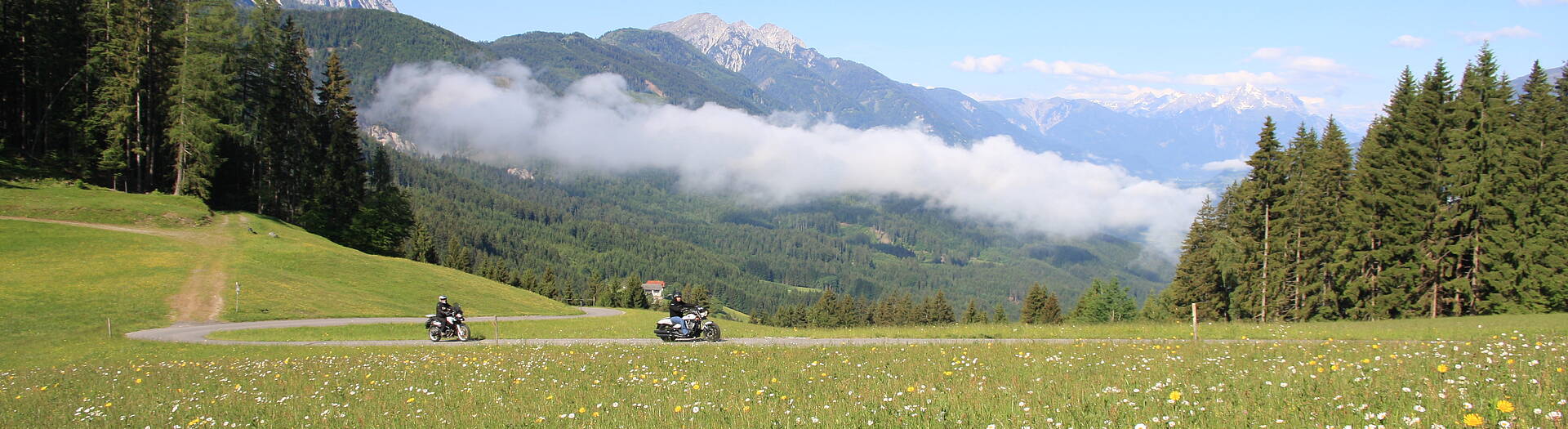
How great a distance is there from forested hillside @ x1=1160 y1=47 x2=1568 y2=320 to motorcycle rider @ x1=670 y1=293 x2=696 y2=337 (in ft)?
120

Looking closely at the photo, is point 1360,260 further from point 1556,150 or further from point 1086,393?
point 1086,393

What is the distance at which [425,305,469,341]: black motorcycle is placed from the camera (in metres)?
29.1

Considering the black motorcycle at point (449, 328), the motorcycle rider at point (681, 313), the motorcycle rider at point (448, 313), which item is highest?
the motorcycle rider at point (681, 313)

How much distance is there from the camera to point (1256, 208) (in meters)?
47.1

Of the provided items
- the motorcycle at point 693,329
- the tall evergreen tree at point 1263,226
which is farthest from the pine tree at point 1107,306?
the motorcycle at point 693,329

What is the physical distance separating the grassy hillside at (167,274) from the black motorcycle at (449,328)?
10893 mm

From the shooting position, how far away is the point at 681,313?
2561cm

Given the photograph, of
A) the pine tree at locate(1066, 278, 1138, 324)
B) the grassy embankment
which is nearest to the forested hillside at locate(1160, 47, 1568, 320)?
the grassy embankment

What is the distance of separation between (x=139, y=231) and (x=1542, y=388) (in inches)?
2454

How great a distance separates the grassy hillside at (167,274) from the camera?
34.3 metres

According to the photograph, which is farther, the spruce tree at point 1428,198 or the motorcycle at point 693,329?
the spruce tree at point 1428,198

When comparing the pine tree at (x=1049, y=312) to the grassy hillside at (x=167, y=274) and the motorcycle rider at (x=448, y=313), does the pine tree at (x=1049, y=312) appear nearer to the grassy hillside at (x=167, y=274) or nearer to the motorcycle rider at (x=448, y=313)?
the grassy hillside at (x=167, y=274)

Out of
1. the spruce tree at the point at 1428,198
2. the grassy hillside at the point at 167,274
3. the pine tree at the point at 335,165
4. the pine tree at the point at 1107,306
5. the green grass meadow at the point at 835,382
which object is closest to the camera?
the green grass meadow at the point at 835,382

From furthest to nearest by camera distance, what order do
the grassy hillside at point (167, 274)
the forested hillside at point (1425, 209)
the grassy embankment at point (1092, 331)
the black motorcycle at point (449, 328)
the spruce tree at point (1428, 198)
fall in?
the spruce tree at point (1428, 198) < the forested hillside at point (1425, 209) < the grassy hillside at point (167, 274) < the black motorcycle at point (449, 328) < the grassy embankment at point (1092, 331)
